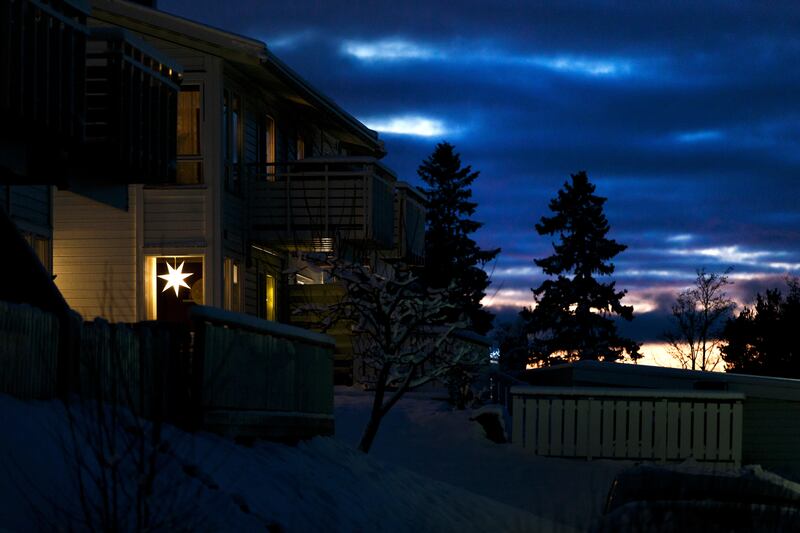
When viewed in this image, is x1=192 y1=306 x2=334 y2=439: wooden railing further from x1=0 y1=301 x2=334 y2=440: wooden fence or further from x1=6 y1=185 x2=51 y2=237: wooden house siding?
x1=6 y1=185 x2=51 y2=237: wooden house siding

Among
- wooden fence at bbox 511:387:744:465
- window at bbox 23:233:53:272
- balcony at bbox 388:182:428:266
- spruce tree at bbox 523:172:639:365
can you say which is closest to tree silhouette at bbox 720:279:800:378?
spruce tree at bbox 523:172:639:365

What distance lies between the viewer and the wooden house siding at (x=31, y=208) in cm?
1742

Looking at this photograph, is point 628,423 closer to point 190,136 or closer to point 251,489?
point 190,136

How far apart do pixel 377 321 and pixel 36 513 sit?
1183cm

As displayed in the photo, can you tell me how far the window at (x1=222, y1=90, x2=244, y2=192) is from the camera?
24.3 meters

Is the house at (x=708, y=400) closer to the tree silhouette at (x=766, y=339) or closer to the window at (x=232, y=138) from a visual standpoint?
the window at (x=232, y=138)

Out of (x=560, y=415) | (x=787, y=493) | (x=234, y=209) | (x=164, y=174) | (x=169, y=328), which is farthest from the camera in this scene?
(x=234, y=209)

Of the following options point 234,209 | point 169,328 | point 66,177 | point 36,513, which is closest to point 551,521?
point 169,328

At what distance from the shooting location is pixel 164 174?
1440 centimetres

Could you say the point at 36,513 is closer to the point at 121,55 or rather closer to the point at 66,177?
the point at 66,177

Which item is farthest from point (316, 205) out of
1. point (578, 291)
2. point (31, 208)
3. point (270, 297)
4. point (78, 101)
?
point (578, 291)

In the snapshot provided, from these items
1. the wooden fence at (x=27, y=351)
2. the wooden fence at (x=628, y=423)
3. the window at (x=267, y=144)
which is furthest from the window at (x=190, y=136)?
the wooden fence at (x=27, y=351)

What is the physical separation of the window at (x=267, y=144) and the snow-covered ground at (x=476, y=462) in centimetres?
697

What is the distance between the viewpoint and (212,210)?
23406 mm
